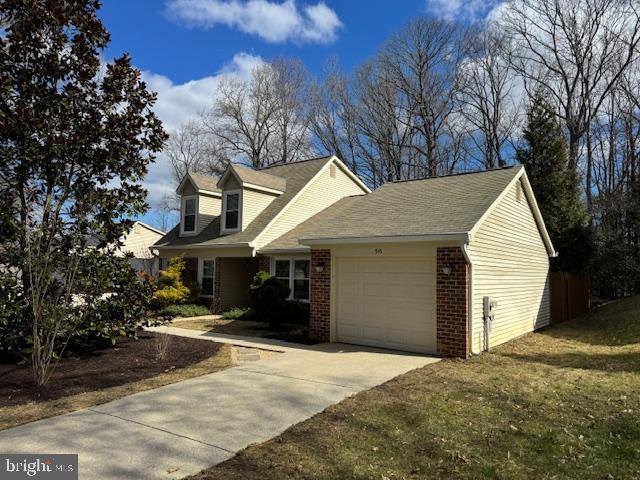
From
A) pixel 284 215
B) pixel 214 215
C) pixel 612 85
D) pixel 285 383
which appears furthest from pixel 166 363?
pixel 612 85

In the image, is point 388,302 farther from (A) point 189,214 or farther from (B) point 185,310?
(A) point 189,214

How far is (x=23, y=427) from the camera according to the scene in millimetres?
5234

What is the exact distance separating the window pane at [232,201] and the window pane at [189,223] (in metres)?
2.45

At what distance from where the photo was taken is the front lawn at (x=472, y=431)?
4219mm

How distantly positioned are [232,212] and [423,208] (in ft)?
30.7

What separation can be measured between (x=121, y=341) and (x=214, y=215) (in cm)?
1029

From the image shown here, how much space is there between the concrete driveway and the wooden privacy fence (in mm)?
9615

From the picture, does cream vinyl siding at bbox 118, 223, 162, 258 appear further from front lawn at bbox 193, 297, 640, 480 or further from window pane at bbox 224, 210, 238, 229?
front lawn at bbox 193, 297, 640, 480

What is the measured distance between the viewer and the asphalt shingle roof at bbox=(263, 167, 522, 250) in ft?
33.0

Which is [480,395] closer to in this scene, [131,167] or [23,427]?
[23,427]

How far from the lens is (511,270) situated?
474 inches

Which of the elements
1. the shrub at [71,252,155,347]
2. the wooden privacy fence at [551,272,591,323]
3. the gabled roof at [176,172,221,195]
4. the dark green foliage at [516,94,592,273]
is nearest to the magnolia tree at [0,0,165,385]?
the shrub at [71,252,155,347]

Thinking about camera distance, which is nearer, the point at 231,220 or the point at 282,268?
the point at 282,268

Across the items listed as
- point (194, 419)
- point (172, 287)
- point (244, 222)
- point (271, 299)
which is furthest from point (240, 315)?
point (194, 419)
